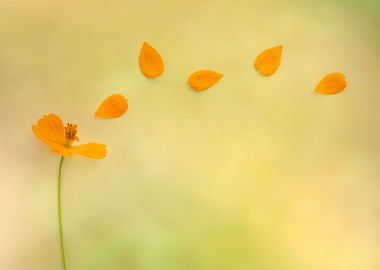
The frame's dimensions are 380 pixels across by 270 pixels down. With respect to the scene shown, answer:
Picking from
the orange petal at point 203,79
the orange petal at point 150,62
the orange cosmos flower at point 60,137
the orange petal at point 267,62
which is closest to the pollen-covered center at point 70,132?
the orange cosmos flower at point 60,137

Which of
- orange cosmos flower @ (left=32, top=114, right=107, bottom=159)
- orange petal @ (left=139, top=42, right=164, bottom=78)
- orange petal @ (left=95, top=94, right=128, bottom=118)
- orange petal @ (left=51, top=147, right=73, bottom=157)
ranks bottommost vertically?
orange petal @ (left=51, top=147, right=73, bottom=157)

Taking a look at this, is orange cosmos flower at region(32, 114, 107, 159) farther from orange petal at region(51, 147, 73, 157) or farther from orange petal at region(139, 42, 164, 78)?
orange petal at region(139, 42, 164, 78)

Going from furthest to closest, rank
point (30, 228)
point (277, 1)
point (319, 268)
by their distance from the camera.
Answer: point (277, 1), point (319, 268), point (30, 228)

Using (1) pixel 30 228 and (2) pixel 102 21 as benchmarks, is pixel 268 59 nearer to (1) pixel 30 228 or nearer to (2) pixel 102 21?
(2) pixel 102 21

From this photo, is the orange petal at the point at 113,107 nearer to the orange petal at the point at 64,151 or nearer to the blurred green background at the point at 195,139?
the blurred green background at the point at 195,139

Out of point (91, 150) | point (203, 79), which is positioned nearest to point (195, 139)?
point (203, 79)

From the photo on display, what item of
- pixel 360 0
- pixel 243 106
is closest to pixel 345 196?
pixel 243 106

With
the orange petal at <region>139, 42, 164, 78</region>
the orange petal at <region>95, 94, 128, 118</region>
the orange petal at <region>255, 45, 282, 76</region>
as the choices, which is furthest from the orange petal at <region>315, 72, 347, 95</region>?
the orange petal at <region>95, 94, 128, 118</region>
